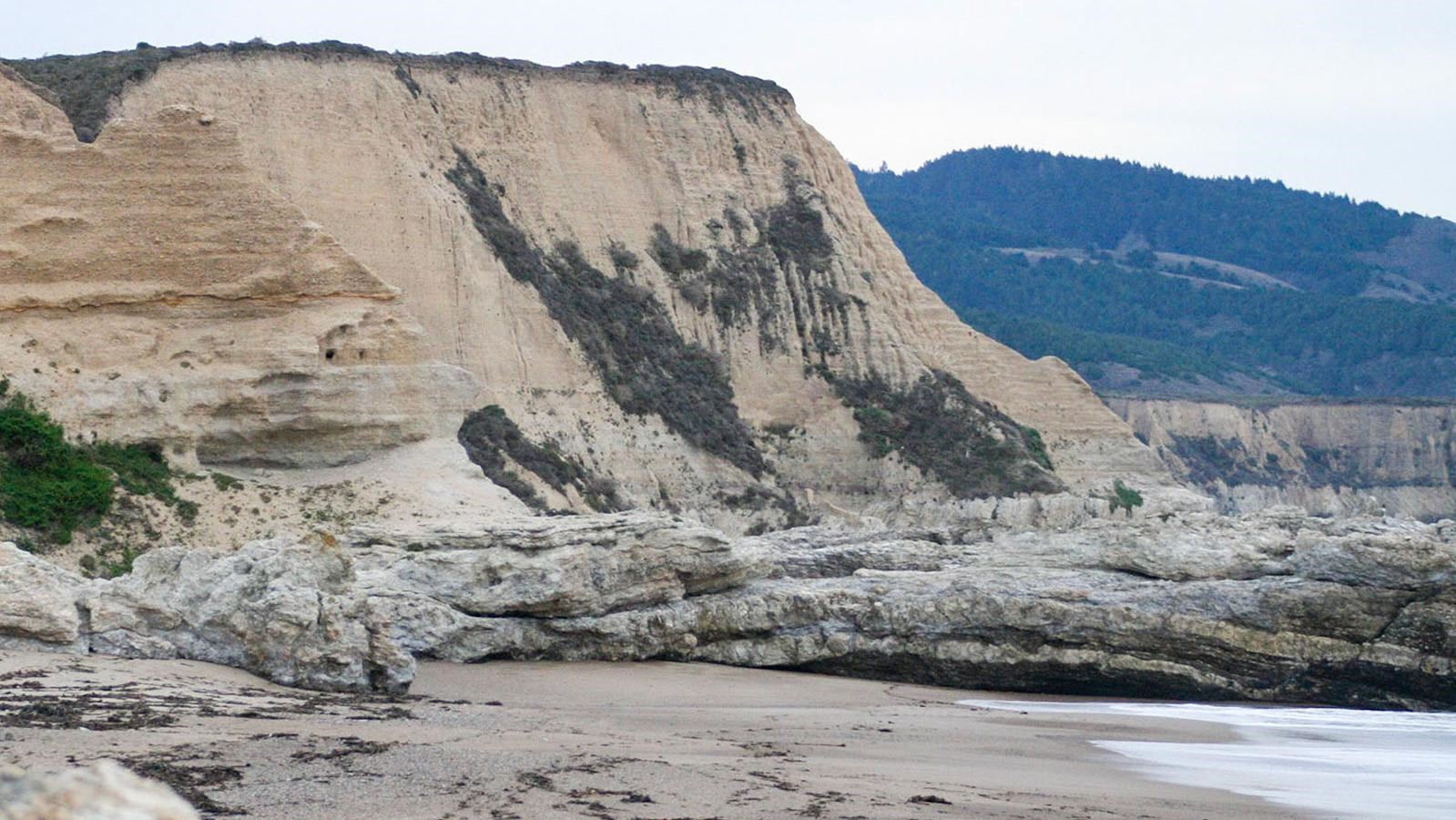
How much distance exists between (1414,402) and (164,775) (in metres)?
86.3

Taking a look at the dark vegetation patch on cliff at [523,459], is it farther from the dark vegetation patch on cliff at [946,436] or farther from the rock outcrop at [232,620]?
the rock outcrop at [232,620]

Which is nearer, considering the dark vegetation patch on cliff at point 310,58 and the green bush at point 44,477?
the green bush at point 44,477

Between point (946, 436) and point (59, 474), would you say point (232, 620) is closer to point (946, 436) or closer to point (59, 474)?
point (59, 474)

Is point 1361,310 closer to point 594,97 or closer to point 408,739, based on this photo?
point 594,97

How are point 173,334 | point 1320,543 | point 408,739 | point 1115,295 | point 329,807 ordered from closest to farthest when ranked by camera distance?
point 329,807 → point 408,739 → point 1320,543 → point 173,334 → point 1115,295

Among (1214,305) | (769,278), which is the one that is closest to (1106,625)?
(769,278)

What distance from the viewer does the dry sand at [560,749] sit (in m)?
10.2

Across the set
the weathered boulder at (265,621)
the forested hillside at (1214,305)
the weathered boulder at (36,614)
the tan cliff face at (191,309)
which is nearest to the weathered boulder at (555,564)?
the weathered boulder at (265,621)

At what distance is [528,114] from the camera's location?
48.0 meters

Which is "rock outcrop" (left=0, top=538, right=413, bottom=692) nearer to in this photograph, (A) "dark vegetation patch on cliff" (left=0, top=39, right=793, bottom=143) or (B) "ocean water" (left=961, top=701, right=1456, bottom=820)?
(B) "ocean water" (left=961, top=701, right=1456, bottom=820)

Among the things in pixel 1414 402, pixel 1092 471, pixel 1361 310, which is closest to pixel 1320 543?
pixel 1092 471

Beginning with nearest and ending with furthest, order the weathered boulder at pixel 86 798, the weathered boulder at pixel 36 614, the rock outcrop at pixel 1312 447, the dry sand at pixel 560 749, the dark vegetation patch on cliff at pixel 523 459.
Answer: the weathered boulder at pixel 86 798, the dry sand at pixel 560 749, the weathered boulder at pixel 36 614, the dark vegetation patch on cliff at pixel 523 459, the rock outcrop at pixel 1312 447

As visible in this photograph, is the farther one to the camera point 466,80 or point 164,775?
point 466,80

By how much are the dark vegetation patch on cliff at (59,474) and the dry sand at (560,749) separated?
9.45 metres
